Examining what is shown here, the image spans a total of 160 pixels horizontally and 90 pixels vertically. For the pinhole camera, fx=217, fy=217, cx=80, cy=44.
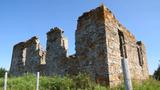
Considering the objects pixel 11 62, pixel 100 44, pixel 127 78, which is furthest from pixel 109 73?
pixel 11 62

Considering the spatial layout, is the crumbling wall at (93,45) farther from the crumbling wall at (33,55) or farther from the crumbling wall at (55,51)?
→ the crumbling wall at (33,55)

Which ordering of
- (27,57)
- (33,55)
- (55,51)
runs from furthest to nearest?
(27,57) → (33,55) → (55,51)

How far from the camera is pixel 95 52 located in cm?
953

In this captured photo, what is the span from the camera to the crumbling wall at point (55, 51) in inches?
454

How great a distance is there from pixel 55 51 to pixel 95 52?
3.22 metres

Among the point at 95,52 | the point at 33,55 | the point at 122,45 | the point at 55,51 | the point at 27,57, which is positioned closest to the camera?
the point at 95,52

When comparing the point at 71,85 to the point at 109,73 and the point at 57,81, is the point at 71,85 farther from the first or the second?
the point at 109,73

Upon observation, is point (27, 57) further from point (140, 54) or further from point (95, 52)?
point (140, 54)

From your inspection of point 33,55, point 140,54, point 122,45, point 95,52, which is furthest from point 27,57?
point 140,54

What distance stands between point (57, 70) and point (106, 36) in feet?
11.7

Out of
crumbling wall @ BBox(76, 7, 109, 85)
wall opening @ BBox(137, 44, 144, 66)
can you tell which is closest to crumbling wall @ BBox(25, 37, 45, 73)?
crumbling wall @ BBox(76, 7, 109, 85)

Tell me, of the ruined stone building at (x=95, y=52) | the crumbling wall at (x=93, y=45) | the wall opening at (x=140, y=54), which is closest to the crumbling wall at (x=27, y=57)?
the ruined stone building at (x=95, y=52)

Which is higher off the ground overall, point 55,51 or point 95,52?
point 55,51

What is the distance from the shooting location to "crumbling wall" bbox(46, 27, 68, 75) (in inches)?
454
